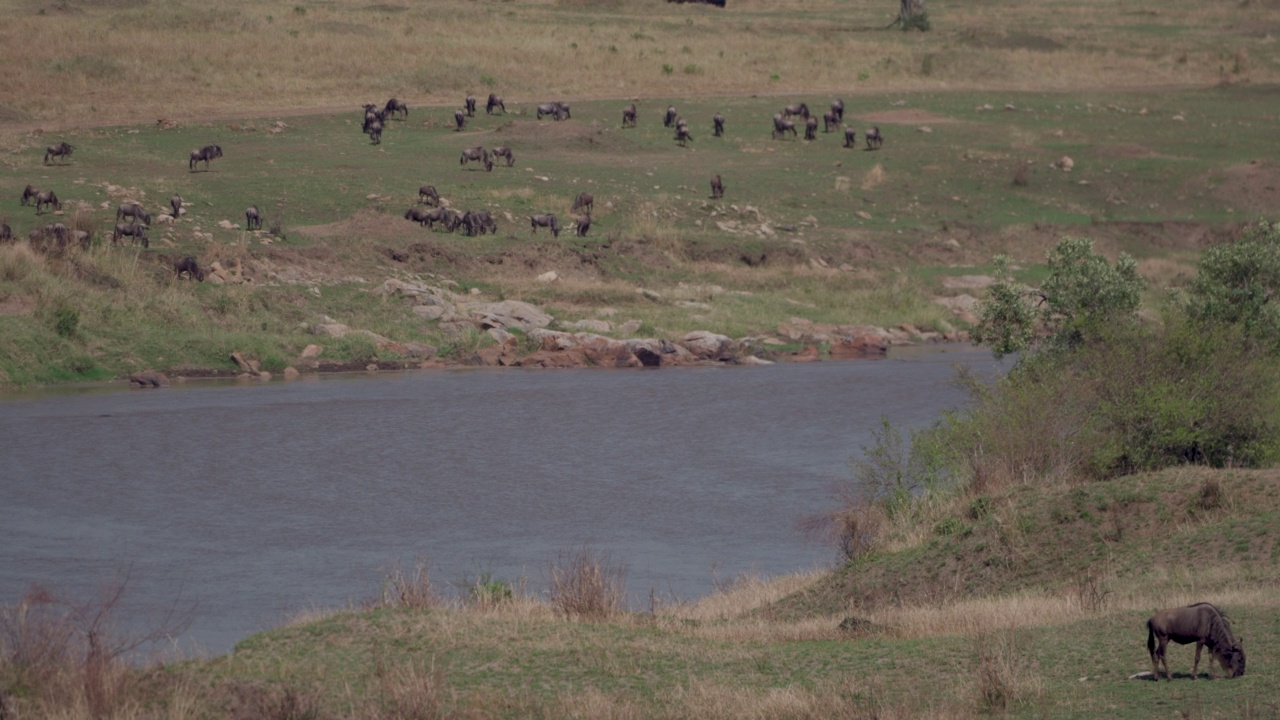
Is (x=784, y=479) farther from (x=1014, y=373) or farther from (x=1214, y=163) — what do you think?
(x=1214, y=163)

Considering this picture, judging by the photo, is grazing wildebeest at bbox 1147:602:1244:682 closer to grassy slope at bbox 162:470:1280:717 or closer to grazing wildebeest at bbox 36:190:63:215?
grassy slope at bbox 162:470:1280:717

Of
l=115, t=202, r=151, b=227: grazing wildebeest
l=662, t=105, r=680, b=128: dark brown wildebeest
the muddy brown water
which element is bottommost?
the muddy brown water

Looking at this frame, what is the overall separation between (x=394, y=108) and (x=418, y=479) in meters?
32.4

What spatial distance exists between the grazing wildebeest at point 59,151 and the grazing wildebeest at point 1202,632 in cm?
4259

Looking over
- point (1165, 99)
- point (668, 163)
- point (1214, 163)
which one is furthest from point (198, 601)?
point (1165, 99)

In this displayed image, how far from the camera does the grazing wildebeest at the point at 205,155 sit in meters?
50.0

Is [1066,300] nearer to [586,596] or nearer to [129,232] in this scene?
[586,596]

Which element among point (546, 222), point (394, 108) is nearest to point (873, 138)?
point (394, 108)

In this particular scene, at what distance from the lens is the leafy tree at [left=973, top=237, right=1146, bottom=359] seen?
2934 centimetres

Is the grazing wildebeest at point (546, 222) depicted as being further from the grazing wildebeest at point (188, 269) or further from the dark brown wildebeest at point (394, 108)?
the dark brown wildebeest at point (394, 108)

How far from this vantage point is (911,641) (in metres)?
15.5

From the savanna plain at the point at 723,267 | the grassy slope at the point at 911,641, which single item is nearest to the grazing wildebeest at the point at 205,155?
the savanna plain at the point at 723,267

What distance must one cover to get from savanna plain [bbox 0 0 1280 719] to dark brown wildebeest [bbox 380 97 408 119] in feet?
2.66

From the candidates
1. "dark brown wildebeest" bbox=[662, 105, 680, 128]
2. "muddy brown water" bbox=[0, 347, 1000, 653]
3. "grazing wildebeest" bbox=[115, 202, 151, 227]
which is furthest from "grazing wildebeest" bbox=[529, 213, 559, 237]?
"dark brown wildebeest" bbox=[662, 105, 680, 128]
